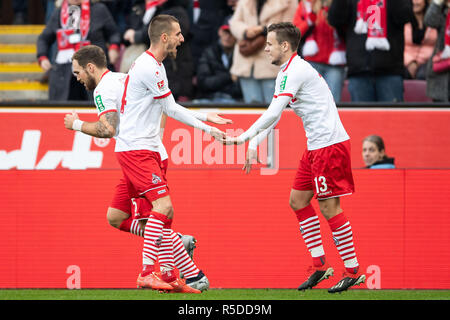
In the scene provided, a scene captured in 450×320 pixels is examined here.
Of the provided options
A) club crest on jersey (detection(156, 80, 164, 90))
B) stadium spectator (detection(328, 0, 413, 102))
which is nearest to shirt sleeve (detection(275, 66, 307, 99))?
club crest on jersey (detection(156, 80, 164, 90))

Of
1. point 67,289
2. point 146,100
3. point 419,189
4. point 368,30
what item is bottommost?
point 67,289

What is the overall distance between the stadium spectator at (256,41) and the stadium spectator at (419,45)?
164cm

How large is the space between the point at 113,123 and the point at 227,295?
186 centimetres

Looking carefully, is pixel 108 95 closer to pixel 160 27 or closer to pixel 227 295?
pixel 160 27

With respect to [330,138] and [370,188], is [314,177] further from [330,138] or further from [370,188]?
[370,188]

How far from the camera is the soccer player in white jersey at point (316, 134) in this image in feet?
27.3

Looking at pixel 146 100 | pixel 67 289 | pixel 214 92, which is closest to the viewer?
pixel 146 100

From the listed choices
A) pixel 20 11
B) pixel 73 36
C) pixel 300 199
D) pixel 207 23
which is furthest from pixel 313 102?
pixel 20 11

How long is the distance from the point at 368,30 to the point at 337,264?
10.2ft

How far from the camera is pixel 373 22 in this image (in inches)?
446

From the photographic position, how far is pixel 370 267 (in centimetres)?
950

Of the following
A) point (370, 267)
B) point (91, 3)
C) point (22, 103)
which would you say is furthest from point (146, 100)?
point (91, 3)

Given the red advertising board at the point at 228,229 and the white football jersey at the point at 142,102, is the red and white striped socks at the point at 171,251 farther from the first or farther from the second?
the red advertising board at the point at 228,229

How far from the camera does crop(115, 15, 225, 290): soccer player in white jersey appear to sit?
826 cm
